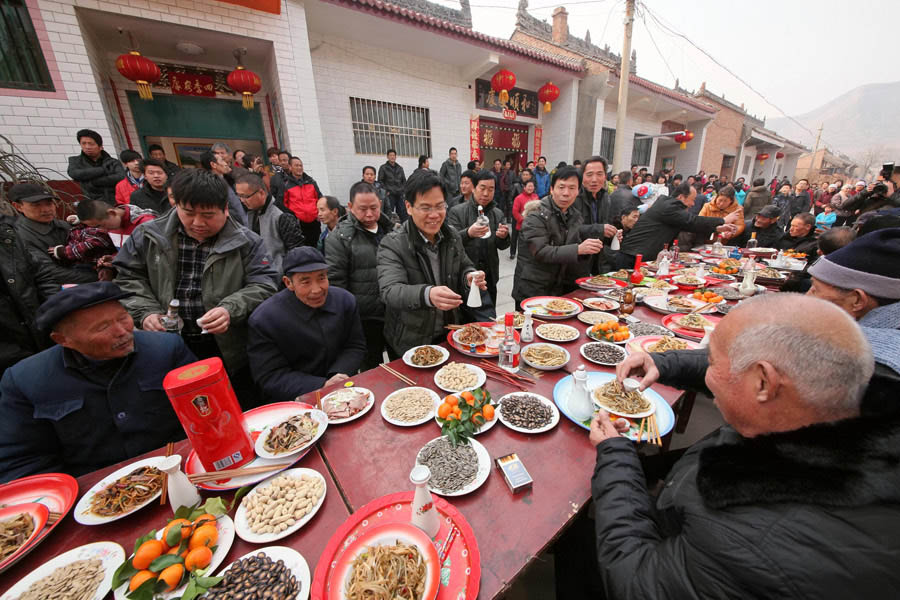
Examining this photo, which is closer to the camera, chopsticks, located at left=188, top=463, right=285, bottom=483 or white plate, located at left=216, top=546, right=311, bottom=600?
white plate, located at left=216, top=546, right=311, bottom=600

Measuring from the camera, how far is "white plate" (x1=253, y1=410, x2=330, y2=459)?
1.40 m

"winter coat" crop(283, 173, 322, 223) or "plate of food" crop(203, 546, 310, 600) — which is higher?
"winter coat" crop(283, 173, 322, 223)

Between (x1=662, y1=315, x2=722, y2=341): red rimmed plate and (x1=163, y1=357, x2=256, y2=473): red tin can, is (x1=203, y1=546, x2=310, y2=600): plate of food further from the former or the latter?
(x1=662, y1=315, x2=722, y2=341): red rimmed plate

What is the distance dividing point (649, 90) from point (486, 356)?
1429cm

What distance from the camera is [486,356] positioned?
2168mm

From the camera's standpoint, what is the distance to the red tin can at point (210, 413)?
119 centimetres

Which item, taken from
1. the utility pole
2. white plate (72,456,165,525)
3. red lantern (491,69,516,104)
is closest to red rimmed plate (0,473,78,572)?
white plate (72,456,165,525)

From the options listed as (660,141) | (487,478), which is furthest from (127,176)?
(660,141)

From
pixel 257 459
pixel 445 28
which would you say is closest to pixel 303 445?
pixel 257 459

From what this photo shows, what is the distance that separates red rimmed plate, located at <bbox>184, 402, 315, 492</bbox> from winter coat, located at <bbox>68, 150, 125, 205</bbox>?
5435mm

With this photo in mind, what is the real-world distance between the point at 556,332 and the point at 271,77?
7.89 metres

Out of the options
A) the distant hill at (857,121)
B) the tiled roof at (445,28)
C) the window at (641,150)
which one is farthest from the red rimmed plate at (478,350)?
the distant hill at (857,121)

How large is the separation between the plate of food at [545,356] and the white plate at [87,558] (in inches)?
76.1

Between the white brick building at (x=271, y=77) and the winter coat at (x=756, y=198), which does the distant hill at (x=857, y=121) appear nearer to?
the winter coat at (x=756, y=198)
